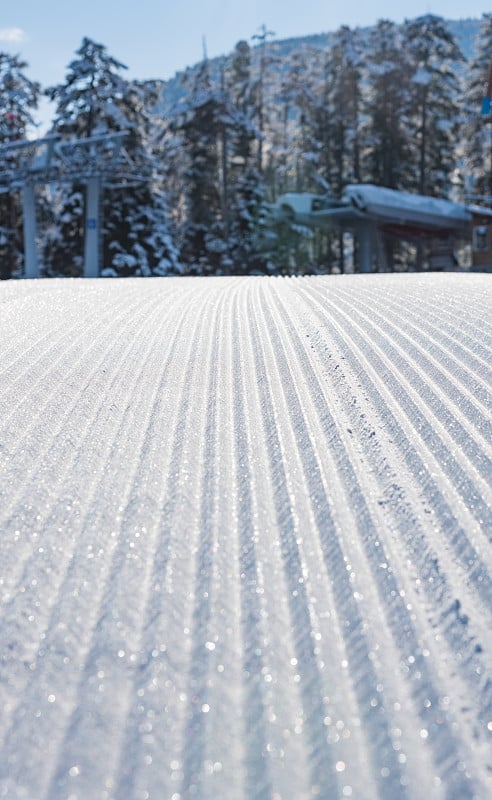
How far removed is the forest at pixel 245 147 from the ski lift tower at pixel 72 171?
15.7ft

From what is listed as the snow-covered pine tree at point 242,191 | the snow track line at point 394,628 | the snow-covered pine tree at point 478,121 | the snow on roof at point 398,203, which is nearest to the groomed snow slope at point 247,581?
the snow track line at point 394,628

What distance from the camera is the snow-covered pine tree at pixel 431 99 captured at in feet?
101

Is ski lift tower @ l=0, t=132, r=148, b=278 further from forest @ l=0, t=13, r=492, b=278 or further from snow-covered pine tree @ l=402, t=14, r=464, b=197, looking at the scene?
snow-covered pine tree @ l=402, t=14, r=464, b=197

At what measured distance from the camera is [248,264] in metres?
29.5

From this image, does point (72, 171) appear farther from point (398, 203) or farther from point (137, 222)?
point (398, 203)

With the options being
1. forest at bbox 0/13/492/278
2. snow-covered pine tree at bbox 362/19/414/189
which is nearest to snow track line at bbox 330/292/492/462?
forest at bbox 0/13/492/278

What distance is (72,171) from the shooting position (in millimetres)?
19734

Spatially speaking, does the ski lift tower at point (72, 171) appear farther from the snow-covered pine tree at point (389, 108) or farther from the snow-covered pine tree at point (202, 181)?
the snow-covered pine tree at point (389, 108)

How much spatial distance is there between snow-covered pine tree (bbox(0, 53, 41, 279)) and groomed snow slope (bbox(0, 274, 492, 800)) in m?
26.1

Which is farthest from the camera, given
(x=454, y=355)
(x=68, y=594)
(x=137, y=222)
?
(x=137, y=222)

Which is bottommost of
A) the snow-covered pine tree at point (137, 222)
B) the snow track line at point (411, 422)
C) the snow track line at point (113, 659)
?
the snow track line at point (113, 659)

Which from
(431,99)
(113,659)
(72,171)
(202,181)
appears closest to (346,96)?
(431,99)

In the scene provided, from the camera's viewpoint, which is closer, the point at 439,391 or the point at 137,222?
the point at 439,391

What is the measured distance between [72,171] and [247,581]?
65.4ft
